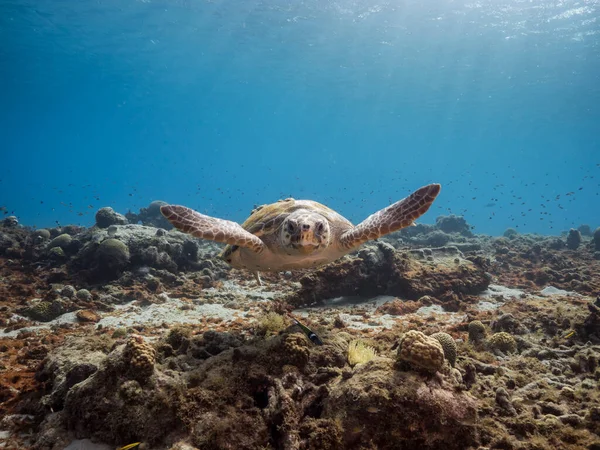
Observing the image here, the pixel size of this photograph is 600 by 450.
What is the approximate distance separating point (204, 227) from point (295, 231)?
1780 millimetres

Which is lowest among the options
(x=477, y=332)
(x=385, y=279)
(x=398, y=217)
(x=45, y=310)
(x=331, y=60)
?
(x=477, y=332)

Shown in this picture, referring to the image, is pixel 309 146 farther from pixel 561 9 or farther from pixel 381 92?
pixel 561 9

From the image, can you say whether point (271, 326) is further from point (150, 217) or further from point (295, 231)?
point (150, 217)

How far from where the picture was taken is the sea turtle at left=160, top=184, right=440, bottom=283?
5.70 m

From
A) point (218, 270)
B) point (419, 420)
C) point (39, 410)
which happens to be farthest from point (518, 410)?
point (218, 270)

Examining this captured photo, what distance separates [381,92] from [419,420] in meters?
68.2

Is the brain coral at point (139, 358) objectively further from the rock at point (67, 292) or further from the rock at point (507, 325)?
the rock at point (67, 292)

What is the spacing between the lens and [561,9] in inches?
1299

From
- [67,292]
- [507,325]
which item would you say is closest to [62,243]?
[67,292]

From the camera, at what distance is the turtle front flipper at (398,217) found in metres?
5.83

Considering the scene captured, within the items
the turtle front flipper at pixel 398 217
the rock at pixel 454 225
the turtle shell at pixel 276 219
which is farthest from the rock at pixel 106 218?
the rock at pixel 454 225

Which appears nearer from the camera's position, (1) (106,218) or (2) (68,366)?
(2) (68,366)

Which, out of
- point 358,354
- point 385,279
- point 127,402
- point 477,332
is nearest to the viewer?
point 127,402

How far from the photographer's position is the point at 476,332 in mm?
5809
